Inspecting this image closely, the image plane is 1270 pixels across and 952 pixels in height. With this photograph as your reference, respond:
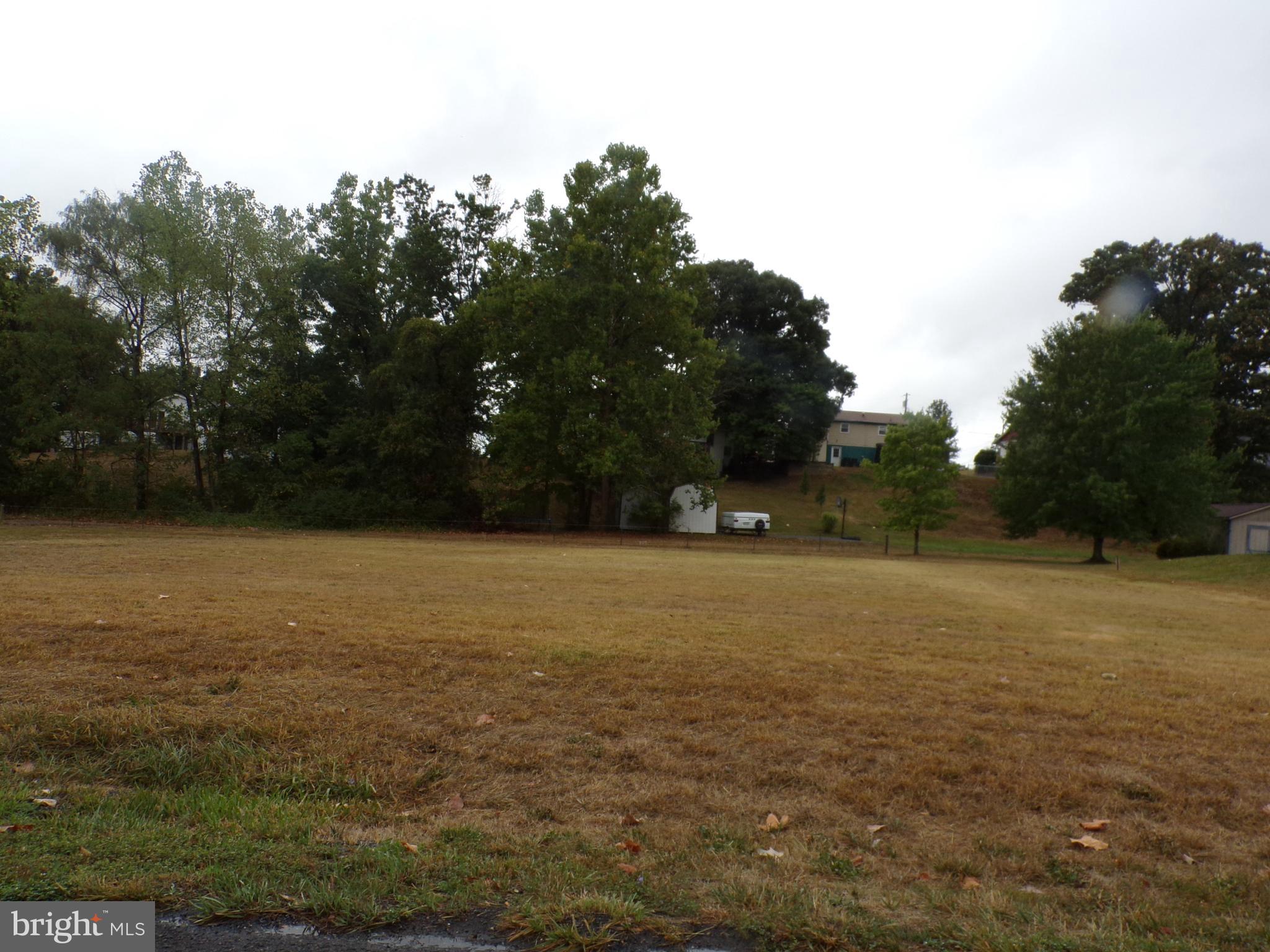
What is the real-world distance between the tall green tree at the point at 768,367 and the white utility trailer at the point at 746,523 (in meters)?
15.5

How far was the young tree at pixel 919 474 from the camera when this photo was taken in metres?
36.7

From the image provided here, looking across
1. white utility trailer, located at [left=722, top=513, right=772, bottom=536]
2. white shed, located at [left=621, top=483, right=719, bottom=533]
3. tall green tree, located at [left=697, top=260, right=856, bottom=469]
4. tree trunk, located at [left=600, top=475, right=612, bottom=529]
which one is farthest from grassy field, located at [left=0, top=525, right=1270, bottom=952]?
tall green tree, located at [left=697, top=260, right=856, bottom=469]

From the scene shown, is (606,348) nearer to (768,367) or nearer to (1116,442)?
(1116,442)

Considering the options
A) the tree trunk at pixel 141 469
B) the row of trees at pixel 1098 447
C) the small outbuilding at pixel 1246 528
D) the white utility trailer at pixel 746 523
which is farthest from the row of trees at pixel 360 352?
the small outbuilding at pixel 1246 528

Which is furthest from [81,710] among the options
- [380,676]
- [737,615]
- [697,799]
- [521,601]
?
[737,615]

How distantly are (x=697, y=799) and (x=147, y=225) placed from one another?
37.2 meters

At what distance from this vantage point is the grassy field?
3543 mm

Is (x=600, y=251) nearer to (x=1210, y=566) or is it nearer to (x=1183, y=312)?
(x=1210, y=566)

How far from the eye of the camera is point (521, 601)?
40.5 feet

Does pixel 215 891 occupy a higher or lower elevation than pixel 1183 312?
lower

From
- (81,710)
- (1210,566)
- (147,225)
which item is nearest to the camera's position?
(81,710)

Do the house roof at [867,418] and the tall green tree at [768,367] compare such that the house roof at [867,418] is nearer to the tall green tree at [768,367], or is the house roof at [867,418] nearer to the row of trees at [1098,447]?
the tall green tree at [768,367]

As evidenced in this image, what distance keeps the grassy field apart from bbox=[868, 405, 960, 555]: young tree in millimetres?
27098

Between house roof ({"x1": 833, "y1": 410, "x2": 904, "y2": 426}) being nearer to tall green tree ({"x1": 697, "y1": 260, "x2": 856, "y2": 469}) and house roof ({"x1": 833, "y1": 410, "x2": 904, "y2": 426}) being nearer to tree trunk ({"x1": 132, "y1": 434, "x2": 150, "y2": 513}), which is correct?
tall green tree ({"x1": 697, "y1": 260, "x2": 856, "y2": 469})
